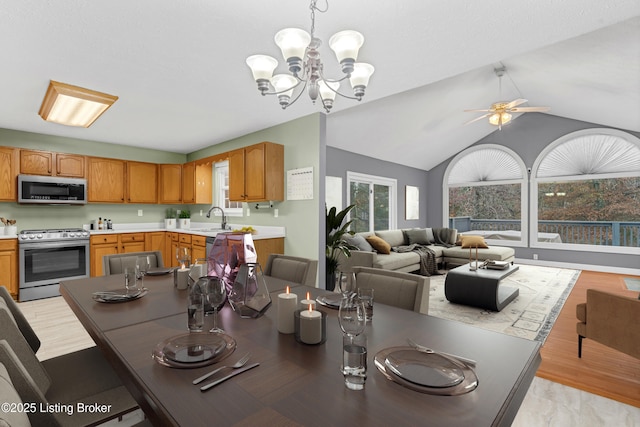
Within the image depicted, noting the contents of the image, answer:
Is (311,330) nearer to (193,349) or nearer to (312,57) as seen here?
(193,349)

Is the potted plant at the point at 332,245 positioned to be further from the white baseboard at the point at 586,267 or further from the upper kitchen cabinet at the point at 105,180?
the white baseboard at the point at 586,267

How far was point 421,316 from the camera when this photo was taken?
138 cm

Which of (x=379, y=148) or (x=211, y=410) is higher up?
(x=379, y=148)

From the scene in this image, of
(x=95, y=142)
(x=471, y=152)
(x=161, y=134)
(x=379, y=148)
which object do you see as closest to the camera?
(x=161, y=134)

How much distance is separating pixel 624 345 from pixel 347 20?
Answer: 9.19 feet

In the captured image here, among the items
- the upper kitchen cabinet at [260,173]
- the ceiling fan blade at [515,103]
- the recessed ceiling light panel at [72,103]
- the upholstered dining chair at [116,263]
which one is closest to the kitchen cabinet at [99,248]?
the recessed ceiling light panel at [72,103]

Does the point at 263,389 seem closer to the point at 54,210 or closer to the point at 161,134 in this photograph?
the point at 161,134

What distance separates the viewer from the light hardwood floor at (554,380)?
179 cm

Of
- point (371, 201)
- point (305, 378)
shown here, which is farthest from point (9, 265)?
point (371, 201)

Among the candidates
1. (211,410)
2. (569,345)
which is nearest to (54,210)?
(211,410)

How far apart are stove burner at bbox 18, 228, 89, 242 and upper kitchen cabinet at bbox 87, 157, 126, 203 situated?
59 centimetres

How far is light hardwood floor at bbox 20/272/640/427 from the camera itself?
5.87ft

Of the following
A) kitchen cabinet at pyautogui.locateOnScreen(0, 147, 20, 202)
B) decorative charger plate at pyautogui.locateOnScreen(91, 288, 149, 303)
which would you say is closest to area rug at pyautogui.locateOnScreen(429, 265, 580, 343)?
decorative charger plate at pyautogui.locateOnScreen(91, 288, 149, 303)

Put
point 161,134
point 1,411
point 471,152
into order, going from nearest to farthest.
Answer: point 1,411 < point 161,134 < point 471,152
